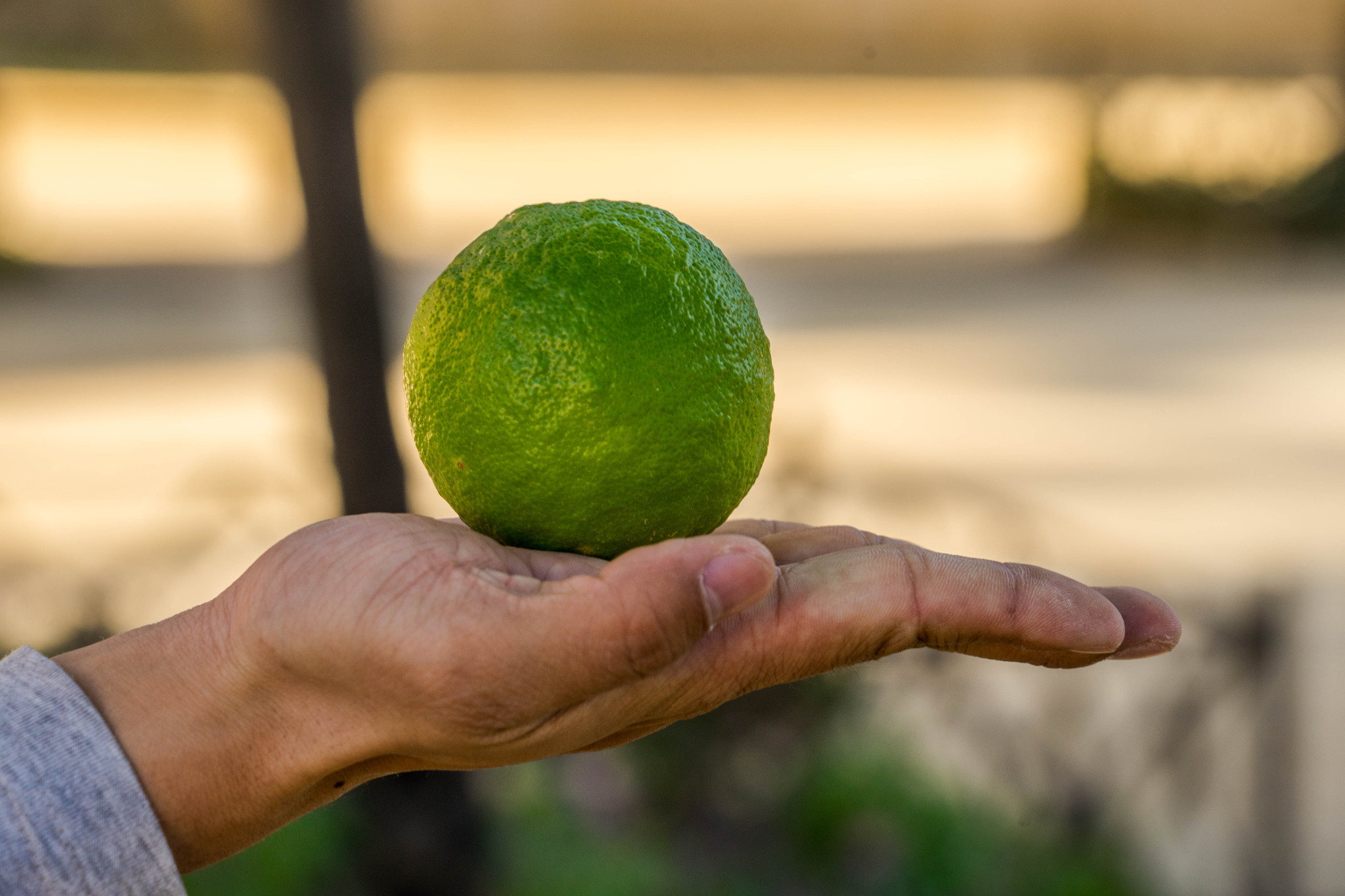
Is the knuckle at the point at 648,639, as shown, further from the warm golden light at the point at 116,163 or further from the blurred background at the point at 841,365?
the warm golden light at the point at 116,163

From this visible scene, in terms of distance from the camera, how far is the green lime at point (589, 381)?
6.83ft

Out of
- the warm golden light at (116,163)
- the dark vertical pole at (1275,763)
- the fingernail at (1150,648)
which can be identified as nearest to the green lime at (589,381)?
the fingernail at (1150,648)

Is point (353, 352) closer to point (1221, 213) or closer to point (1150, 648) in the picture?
point (1150, 648)

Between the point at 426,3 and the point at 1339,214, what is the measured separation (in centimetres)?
1685

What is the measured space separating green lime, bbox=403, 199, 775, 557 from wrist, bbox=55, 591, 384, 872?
49 centimetres

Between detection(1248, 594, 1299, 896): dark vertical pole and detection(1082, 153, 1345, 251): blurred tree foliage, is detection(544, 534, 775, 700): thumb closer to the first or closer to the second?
detection(1248, 594, 1299, 896): dark vertical pole

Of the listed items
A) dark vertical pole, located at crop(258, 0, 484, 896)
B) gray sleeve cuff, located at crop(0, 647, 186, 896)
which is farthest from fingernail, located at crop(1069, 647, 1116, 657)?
dark vertical pole, located at crop(258, 0, 484, 896)

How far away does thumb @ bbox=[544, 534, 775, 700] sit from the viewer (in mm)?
1862

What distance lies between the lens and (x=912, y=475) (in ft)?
25.5

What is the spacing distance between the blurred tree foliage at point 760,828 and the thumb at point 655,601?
7.91 feet

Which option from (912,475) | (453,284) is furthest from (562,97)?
(453,284)

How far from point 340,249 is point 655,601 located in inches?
96.9

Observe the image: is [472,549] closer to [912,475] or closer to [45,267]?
[912,475]

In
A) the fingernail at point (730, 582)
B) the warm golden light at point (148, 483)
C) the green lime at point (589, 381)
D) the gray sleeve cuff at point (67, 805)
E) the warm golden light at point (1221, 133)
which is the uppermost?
the warm golden light at point (1221, 133)
